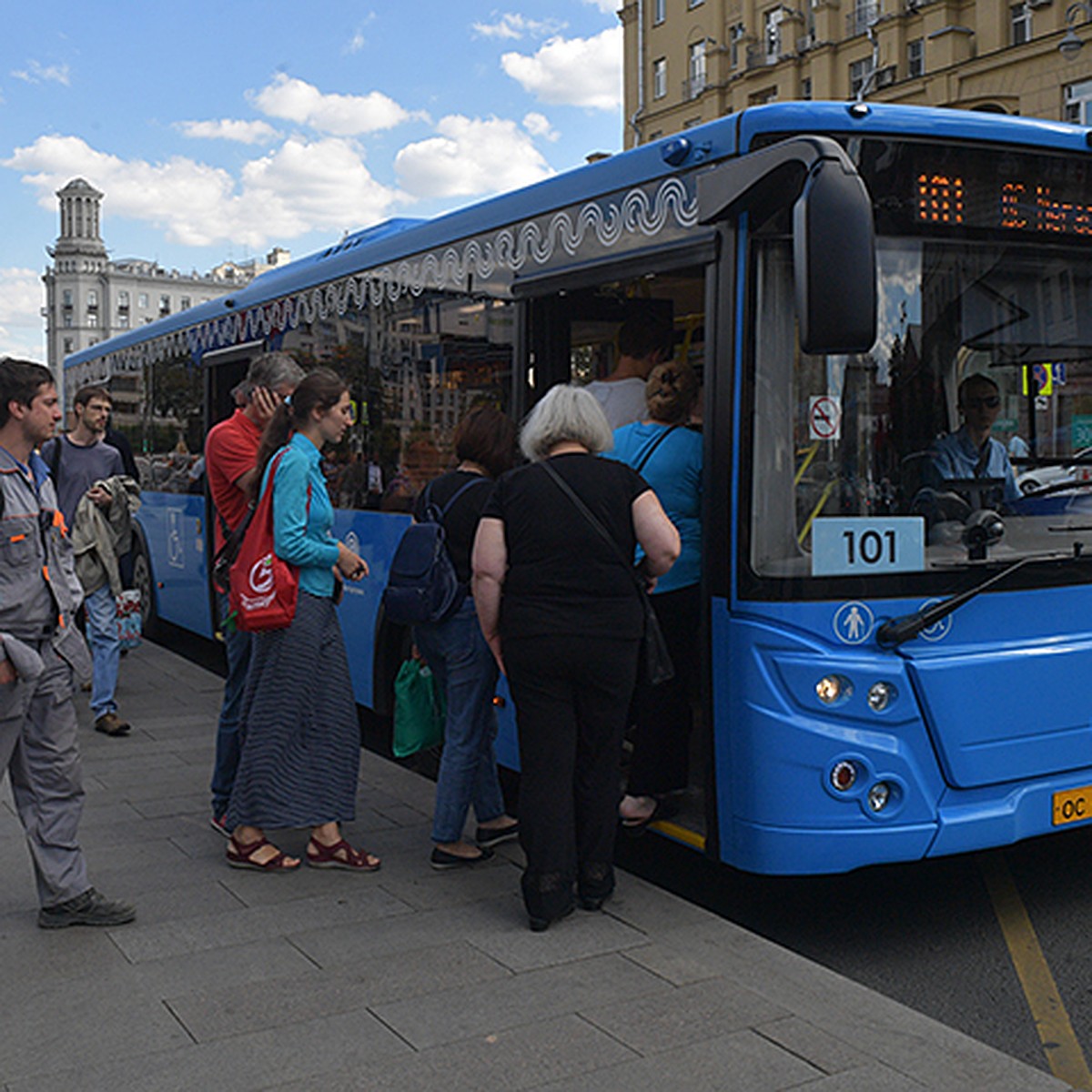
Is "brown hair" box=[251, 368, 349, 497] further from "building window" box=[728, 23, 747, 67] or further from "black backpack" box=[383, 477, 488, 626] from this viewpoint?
"building window" box=[728, 23, 747, 67]

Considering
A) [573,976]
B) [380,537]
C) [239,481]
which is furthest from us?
[380,537]

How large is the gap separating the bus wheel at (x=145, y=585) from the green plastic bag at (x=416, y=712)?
7273 mm

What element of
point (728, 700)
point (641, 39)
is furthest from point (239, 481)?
point (641, 39)

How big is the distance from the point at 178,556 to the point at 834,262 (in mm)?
8383

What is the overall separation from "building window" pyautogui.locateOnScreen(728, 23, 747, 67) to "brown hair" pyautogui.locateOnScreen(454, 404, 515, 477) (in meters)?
42.0

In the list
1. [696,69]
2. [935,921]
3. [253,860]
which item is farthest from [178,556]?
[696,69]

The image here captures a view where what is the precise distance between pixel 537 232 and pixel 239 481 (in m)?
1.69

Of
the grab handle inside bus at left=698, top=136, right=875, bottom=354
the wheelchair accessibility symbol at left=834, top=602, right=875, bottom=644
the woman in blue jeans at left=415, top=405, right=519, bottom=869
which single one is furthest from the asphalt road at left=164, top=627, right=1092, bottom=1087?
the grab handle inside bus at left=698, top=136, right=875, bottom=354

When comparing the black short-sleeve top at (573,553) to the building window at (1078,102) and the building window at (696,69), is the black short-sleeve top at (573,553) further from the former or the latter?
the building window at (696,69)

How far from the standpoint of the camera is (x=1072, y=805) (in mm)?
4820

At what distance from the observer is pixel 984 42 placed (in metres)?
34.9

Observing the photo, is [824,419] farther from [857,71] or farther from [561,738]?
[857,71]

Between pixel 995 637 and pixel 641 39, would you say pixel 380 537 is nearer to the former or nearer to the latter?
pixel 995 637

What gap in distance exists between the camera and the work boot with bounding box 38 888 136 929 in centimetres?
Answer: 464
